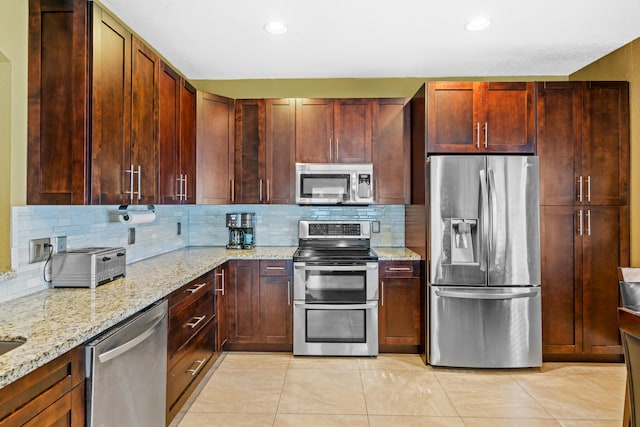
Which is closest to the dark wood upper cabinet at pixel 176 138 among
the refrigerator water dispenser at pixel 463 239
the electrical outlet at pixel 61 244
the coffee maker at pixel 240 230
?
the coffee maker at pixel 240 230

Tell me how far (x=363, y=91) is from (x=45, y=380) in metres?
3.42

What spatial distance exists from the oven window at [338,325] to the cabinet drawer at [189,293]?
90 cm

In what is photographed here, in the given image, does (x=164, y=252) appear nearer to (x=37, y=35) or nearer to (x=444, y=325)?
(x=37, y=35)

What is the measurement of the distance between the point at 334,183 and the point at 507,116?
154 cm

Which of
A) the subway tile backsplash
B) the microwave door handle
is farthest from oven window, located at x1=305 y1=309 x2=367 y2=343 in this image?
the subway tile backsplash

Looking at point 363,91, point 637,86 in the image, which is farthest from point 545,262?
point 363,91

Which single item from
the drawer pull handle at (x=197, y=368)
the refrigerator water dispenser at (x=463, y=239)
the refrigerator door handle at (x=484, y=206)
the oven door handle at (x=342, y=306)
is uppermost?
the refrigerator door handle at (x=484, y=206)

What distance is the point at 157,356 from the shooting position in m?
1.92

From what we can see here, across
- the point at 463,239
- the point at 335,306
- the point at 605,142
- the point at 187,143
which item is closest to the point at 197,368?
the point at 335,306

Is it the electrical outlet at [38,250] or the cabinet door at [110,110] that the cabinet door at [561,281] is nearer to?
the cabinet door at [110,110]

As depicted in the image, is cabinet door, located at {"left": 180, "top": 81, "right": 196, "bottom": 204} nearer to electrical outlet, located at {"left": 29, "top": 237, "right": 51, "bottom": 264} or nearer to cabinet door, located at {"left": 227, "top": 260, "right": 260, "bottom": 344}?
cabinet door, located at {"left": 227, "top": 260, "right": 260, "bottom": 344}

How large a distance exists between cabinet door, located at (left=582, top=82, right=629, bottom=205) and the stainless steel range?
1889mm

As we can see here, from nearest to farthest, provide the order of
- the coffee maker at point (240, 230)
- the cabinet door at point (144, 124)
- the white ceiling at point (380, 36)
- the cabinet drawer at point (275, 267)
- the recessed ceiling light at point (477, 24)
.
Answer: the cabinet door at point (144, 124) → the white ceiling at point (380, 36) → the recessed ceiling light at point (477, 24) → the cabinet drawer at point (275, 267) → the coffee maker at point (240, 230)

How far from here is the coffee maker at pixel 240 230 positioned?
3.70 meters
